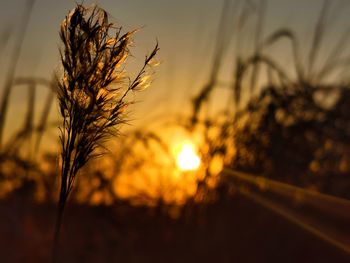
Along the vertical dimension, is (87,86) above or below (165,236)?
above

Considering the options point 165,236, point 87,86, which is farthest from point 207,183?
point 87,86

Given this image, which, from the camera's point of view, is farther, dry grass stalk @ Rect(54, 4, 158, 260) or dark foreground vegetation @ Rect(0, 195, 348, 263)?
dark foreground vegetation @ Rect(0, 195, 348, 263)

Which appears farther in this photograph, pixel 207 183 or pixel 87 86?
pixel 207 183

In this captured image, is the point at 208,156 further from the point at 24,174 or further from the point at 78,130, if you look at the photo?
the point at 78,130

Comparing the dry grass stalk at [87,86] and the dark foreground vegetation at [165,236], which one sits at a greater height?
the dry grass stalk at [87,86]

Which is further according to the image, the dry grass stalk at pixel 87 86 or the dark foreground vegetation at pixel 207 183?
the dark foreground vegetation at pixel 207 183

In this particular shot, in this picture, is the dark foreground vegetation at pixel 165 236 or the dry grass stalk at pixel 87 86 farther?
the dark foreground vegetation at pixel 165 236

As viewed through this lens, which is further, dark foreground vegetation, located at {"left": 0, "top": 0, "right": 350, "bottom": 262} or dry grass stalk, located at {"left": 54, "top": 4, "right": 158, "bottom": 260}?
dark foreground vegetation, located at {"left": 0, "top": 0, "right": 350, "bottom": 262}

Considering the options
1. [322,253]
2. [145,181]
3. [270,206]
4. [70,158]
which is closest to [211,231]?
[270,206]

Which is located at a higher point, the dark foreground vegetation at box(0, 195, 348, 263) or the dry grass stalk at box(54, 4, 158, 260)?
the dry grass stalk at box(54, 4, 158, 260)

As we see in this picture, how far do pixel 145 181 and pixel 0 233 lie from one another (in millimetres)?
880

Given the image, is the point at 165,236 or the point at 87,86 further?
the point at 165,236

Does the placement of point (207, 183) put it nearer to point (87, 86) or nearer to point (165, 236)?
point (165, 236)

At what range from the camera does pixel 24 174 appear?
120 inches
